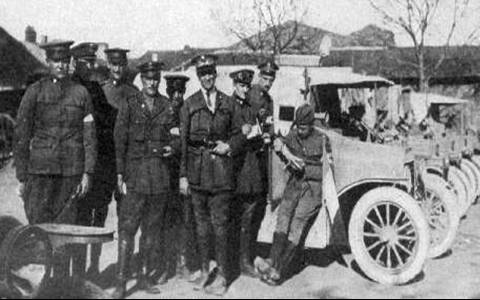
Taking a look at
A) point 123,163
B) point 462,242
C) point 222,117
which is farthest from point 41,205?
point 462,242

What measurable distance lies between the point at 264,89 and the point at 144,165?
1750mm

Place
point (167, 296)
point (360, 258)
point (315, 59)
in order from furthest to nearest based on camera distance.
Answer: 1. point (315, 59)
2. point (360, 258)
3. point (167, 296)

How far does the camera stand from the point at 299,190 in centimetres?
638

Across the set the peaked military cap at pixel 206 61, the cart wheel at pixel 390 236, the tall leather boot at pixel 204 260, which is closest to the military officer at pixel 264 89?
the peaked military cap at pixel 206 61

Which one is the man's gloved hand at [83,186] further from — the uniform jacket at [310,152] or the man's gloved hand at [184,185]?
the uniform jacket at [310,152]

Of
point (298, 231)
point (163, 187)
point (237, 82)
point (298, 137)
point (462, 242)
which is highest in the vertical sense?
point (237, 82)

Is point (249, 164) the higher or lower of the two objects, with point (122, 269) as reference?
higher

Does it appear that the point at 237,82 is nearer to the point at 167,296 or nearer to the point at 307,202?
the point at 307,202

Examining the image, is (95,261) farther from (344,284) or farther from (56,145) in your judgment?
(344,284)

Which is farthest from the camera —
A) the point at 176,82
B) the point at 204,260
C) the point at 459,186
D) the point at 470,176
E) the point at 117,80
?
the point at 470,176

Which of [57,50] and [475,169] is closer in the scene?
[57,50]

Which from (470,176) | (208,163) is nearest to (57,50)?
(208,163)

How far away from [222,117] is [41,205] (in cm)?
192

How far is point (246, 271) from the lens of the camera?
654cm
